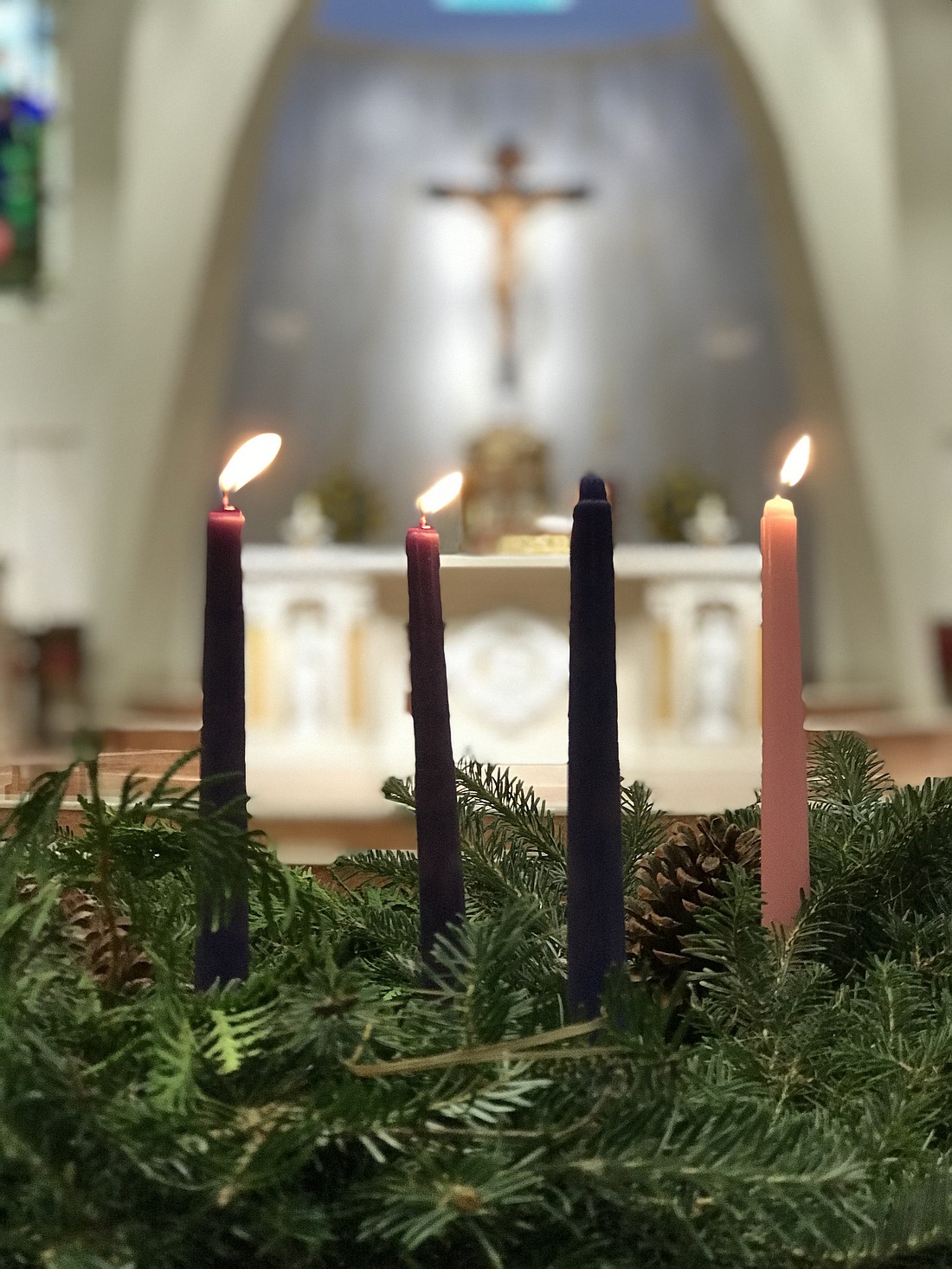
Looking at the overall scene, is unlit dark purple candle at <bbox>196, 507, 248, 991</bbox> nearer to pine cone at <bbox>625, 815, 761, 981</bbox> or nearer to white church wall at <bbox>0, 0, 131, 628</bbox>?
pine cone at <bbox>625, 815, 761, 981</bbox>

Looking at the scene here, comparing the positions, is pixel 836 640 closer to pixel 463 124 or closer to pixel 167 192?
pixel 463 124

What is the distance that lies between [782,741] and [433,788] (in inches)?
3.3

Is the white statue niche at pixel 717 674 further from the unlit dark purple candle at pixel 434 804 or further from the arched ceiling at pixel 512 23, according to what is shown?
the unlit dark purple candle at pixel 434 804

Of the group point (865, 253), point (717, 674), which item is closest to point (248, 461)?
point (717, 674)

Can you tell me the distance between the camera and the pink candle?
12.9 inches

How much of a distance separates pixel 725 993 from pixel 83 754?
0.48ft

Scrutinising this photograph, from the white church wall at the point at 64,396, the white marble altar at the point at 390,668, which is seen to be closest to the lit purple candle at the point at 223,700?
the white marble altar at the point at 390,668

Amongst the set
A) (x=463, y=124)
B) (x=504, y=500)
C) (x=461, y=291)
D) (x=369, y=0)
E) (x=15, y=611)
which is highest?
(x=369, y=0)

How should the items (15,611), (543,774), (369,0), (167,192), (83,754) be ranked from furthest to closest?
(369,0) < (15,611) < (167,192) < (543,774) < (83,754)

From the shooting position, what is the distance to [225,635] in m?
0.28

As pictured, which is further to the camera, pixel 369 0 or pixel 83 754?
pixel 369 0

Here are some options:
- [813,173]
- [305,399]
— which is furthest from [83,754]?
[305,399]

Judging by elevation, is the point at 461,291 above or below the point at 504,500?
above

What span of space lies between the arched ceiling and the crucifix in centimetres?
52
